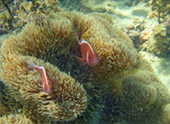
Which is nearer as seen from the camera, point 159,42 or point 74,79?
point 74,79

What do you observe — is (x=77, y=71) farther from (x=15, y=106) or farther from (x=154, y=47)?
(x=154, y=47)

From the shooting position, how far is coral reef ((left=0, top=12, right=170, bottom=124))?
1395 millimetres

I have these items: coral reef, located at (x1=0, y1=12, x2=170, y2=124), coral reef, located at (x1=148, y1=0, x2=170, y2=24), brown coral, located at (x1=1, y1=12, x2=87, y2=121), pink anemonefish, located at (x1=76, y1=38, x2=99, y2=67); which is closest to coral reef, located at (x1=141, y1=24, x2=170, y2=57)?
coral reef, located at (x1=148, y1=0, x2=170, y2=24)

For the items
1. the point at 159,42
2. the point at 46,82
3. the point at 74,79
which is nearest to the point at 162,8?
the point at 159,42

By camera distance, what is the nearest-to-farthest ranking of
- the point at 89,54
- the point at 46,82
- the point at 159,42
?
the point at 46,82 → the point at 89,54 → the point at 159,42

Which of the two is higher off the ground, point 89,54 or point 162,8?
point 162,8

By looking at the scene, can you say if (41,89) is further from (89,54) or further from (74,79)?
(89,54)

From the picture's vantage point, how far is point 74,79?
148 centimetres

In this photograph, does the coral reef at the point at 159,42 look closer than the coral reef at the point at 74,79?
No

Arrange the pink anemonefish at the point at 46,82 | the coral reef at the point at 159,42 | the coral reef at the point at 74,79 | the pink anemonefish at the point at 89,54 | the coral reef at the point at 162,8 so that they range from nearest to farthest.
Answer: the pink anemonefish at the point at 46,82 → the coral reef at the point at 74,79 → the pink anemonefish at the point at 89,54 → the coral reef at the point at 159,42 → the coral reef at the point at 162,8

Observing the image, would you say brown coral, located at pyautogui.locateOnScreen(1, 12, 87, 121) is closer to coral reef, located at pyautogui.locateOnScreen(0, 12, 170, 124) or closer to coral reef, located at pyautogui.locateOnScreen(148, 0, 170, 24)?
A: coral reef, located at pyautogui.locateOnScreen(0, 12, 170, 124)

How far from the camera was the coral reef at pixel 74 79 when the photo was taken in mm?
1395

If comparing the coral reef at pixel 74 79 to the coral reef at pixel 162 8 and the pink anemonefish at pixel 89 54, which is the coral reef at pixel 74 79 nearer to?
the pink anemonefish at pixel 89 54

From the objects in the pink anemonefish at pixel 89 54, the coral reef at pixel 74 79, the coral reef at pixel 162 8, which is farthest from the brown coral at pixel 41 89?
the coral reef at pixel 162 8
